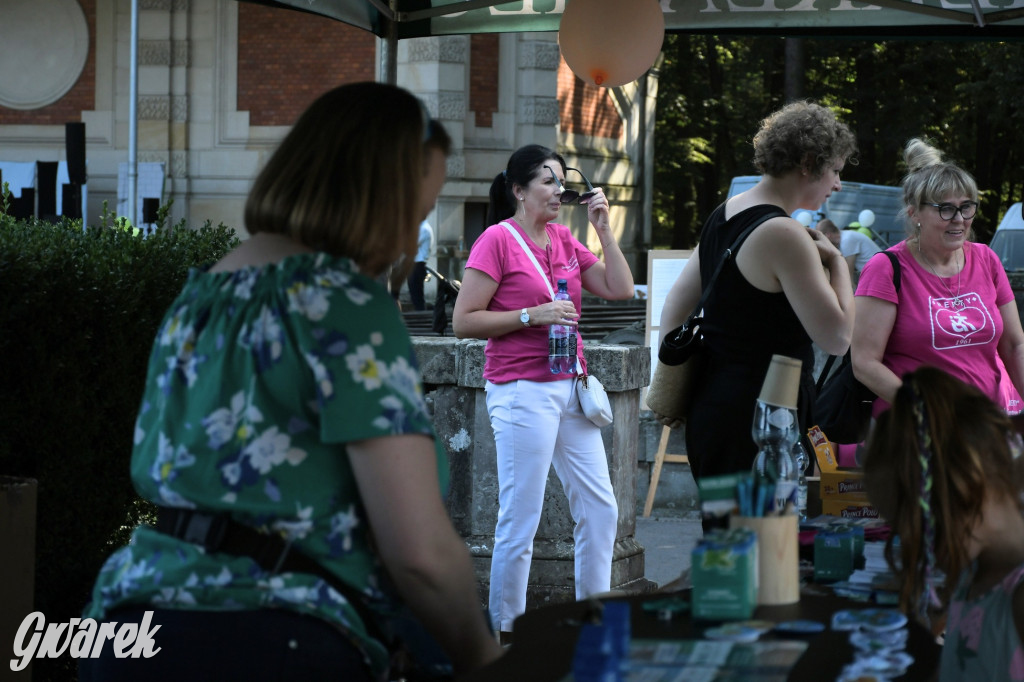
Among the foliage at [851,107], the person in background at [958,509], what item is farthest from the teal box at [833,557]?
the foliage at [851,107]

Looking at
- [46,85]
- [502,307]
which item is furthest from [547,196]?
[46,85]

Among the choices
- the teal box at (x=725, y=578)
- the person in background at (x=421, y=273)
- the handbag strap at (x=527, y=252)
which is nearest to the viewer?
the teal box at (x=725, y=578)

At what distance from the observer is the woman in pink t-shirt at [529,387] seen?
484cm

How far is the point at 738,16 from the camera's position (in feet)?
18.8

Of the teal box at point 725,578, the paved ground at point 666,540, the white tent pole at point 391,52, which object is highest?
the white tent pole at point 391,52

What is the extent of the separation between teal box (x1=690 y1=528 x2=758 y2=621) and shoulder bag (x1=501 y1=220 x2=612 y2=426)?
2.75 meters

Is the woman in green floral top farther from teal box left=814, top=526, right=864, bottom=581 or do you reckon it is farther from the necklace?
the necklace

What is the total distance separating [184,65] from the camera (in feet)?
83.3

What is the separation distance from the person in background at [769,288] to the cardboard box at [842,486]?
0.23 metres

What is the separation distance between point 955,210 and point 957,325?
402 mm

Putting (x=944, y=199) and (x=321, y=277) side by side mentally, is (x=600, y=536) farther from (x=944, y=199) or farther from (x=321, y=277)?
(x=321, y=277)

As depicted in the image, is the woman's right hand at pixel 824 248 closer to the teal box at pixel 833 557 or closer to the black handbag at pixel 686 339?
the black handbag at pixel 686 339

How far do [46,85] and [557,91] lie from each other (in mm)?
11017

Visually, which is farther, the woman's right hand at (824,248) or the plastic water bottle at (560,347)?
the plastic water bottle at (560,347)
